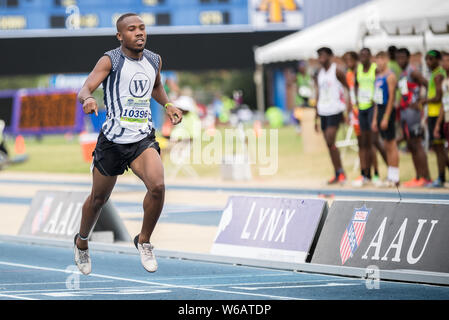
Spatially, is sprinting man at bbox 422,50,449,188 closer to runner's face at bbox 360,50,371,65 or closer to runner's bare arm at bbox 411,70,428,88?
runner's bare arm at bbox 411,70,428,88

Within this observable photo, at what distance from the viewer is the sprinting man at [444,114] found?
14570mm

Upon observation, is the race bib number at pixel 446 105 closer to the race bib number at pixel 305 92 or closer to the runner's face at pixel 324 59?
the runner's face at pixel 324 59

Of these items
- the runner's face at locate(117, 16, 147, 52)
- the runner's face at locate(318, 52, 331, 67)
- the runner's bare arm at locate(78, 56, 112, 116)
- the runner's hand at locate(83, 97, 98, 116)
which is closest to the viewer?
the runner's hand at locate(83, 97, 98, 116)

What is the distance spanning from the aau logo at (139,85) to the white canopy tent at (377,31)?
A: 37.9ft

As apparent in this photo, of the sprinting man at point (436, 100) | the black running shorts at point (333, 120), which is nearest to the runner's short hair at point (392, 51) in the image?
the sprinting man at point (436, 100)

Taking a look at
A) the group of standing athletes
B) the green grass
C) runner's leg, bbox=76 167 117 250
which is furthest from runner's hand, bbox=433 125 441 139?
runner's leg, bbox=76 167 117 250

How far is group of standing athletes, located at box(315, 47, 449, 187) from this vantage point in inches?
588

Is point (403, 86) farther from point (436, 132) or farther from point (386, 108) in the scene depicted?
point (436, 132)

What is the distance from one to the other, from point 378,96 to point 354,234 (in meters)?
6.78

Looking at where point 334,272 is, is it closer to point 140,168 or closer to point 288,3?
point 140,168

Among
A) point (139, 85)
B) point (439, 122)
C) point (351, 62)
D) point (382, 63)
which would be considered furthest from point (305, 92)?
point (139, 85)

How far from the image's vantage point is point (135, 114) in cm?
780

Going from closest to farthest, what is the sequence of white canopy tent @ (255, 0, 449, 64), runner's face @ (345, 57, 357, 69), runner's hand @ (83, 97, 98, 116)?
runner's hand @ (83, 97, 98, 116)
runner's face @ (345, 57, 357, 69)
white canopy tent @ (255, 0, 449, 64)
